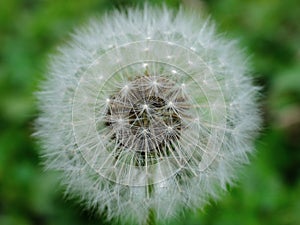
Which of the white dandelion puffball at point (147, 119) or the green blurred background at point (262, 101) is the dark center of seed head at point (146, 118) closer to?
the white dandelion puffball at point (147, 119)

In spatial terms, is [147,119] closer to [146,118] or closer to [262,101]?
[146,118]

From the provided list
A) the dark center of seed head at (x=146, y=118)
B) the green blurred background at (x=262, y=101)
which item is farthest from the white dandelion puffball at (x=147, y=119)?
the green blurred background at (x=262, y=101)

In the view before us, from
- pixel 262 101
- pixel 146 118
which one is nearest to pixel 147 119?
pixel 146 118

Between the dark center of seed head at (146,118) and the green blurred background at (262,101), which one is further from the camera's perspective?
the green blurred background at (262,101)

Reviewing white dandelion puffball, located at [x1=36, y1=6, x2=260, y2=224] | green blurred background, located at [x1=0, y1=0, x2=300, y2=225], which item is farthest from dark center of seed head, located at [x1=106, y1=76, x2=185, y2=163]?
green blurred background, located at [x1=0, y1=0, x2=300, y2=225]

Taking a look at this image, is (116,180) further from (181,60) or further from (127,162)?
(181,60)

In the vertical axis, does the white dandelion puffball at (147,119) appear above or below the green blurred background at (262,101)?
below

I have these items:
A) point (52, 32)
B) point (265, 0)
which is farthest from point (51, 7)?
point (265, 0)
